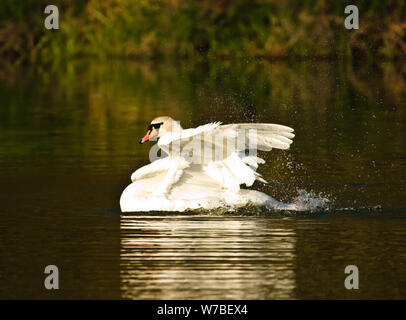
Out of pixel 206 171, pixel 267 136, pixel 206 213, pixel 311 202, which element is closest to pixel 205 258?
pixel 206 213

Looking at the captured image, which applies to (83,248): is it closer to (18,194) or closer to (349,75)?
(18,194)

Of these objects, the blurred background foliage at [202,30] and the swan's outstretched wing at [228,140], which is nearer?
the swan's outstretched wing at [228,140]

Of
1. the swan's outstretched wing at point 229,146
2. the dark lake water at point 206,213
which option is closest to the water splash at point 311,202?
the dark lake water at point 206,213

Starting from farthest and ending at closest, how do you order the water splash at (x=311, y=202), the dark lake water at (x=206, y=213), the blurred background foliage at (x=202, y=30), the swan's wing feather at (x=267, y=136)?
1. the blurred background foliage at (x=202, y=30)
2. the water splash at (x=311, y=202)
3. the swan's wing feather at (x=267, y=136)
4. the dark lake water at (x=206, y=213)

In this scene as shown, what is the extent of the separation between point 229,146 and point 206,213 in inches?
27.7

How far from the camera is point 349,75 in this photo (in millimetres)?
29688

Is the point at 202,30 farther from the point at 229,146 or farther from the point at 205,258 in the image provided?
the point at 205,258

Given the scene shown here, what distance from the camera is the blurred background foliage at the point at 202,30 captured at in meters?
34.1

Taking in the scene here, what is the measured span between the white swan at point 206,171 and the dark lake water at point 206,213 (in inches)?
5.6

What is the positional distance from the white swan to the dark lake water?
14 centimetres

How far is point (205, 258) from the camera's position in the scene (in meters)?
9.63

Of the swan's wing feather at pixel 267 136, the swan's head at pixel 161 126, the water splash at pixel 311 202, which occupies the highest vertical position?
the swan's head at pixel 161 126

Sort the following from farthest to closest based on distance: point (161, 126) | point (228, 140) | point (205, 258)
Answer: point (161, 126) < point (228, 140) < point (205, 258)

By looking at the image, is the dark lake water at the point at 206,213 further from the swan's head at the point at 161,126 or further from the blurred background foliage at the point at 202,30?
the blurred background foliage at the point at 202,30
